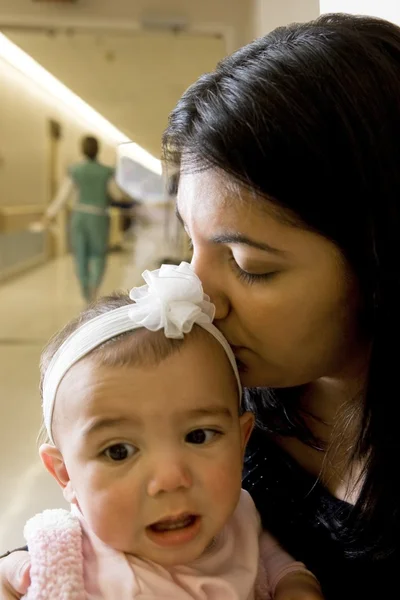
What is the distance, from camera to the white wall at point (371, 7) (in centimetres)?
129

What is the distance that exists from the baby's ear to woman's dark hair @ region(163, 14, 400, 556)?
1.38 ft

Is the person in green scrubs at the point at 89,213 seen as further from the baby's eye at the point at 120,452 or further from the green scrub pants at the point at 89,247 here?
the baby's eye at the point at 120,452

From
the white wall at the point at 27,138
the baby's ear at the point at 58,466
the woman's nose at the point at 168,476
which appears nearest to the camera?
the woman's nose at the point at 168,476

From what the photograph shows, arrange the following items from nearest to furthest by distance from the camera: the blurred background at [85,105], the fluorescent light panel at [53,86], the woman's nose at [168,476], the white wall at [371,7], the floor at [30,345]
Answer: the woman's nose at [168,476], the white wall at [371,7], the floor at [30,345], the blurred background at [85,105], the fluorescent light panel at [53,86]

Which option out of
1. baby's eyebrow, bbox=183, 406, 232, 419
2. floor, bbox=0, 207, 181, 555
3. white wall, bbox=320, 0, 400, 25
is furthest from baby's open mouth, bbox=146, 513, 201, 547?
floor, bbox=0, 207, 181, 555

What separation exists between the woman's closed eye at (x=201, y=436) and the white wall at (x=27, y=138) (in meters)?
5.03

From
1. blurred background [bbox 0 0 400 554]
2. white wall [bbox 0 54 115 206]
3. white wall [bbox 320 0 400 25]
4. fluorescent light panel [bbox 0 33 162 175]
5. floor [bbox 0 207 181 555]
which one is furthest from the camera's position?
white wall [bbox 0 54 115 206]

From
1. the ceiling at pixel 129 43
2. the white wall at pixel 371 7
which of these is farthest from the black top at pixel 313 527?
the ceiling at pixel 129 43

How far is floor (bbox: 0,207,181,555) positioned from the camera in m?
2.47

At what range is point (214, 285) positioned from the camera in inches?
36.9

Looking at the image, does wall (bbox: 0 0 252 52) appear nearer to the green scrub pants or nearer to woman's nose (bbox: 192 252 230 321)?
the green scrub pants

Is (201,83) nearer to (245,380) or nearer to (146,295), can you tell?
(146,295)

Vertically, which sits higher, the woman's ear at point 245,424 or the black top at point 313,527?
the woman's ear at point 245,424

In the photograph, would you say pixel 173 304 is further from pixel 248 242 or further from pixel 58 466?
pixel 58 466
